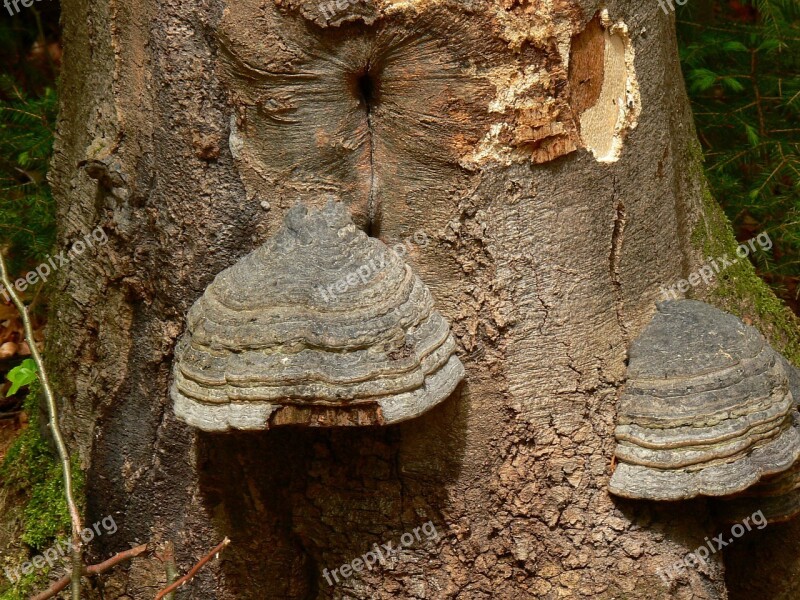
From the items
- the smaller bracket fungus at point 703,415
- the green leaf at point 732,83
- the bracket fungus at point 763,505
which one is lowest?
the bracket fungus at point 763,505

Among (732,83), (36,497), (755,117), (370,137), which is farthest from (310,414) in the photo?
(755,117)

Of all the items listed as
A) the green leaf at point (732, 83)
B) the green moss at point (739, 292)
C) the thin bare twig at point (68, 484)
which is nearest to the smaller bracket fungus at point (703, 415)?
the green moss at point (739, 292)

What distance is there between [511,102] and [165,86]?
2.96ft

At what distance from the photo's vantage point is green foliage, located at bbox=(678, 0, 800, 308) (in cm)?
402

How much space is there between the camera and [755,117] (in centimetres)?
457

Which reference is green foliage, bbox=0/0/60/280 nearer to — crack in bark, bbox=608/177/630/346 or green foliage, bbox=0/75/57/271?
green foliage, bbox=0/75/57/271

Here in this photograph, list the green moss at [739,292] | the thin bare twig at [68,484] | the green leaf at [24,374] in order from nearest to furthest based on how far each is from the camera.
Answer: the thin bare twig at [68,484], the green moss at [739,292], the green leaf at [24,374]

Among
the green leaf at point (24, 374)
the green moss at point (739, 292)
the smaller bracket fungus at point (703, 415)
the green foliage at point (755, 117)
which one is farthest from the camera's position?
the green foliage at point (755, 117)

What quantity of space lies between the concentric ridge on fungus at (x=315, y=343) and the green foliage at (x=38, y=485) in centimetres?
108

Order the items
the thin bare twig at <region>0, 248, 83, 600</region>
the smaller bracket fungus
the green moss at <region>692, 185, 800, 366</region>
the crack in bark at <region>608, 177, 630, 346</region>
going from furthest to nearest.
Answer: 1. the green moss at <region>692, 185, 800, 366</region>
2. the crack in bark at <region>608, 177, 630, 346</region>
3. the smaller bracket fungus
4. the thin bare twig at <region>0, 248, 83, 600</region>

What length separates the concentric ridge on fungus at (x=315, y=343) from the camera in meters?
1.88

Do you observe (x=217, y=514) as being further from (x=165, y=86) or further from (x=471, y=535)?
(x=165, y=86)

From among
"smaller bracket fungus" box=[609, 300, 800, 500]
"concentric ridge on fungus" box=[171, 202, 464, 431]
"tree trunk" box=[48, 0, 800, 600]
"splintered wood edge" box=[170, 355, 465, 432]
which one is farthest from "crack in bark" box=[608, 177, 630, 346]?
"splintered wood edge" box=[170, 355, 465, 432]

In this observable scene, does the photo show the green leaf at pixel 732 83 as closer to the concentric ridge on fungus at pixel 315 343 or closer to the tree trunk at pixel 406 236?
the tree trunk at pixel 406 236
